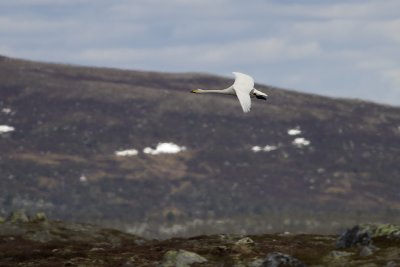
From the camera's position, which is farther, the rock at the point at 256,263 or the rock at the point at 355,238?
the rock at the point at 355,238

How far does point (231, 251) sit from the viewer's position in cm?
5516

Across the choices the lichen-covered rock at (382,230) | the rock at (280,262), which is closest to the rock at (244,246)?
the lichen-covered rock at (382,230)

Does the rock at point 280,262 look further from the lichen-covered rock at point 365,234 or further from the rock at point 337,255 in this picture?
the lichen-covered rock at point 365,234

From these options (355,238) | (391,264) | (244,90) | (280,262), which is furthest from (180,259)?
(391,264)

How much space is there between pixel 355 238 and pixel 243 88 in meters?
12.7

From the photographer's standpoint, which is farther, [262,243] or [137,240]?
[137,240]

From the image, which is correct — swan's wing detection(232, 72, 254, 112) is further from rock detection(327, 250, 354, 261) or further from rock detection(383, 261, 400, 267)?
rock detection(383, 261, 400, 267)

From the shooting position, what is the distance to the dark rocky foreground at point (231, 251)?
158ft

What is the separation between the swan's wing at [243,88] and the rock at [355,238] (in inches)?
447

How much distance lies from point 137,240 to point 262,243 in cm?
2074

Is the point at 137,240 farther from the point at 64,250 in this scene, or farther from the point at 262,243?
the point at 262,243

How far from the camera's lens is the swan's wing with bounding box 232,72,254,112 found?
1590 inches

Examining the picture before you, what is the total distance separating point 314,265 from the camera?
156ft

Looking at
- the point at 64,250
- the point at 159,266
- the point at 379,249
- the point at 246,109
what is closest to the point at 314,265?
the point at 379,249
